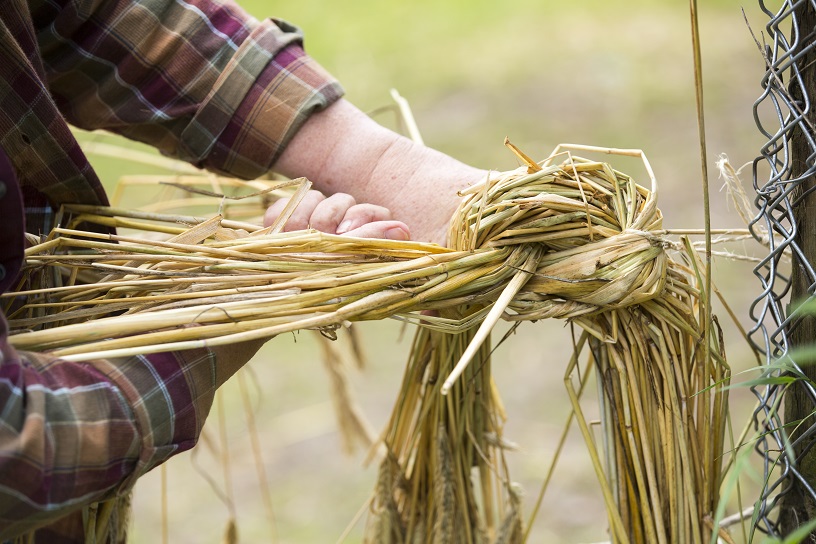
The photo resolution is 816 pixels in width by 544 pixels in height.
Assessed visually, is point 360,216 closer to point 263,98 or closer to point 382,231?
point 382,231

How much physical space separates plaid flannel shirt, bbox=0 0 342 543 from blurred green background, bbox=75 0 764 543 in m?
0.66

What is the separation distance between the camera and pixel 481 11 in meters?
3.74

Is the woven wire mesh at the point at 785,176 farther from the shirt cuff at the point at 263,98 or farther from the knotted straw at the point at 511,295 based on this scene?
the shirt cuff at the point at 263,98

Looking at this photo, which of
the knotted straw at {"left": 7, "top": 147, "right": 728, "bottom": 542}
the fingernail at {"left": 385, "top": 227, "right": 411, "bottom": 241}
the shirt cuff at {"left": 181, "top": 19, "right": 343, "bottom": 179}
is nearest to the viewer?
the knotted straw at {"left": 7, "top": 147, "right": 728, "bottom": 542}

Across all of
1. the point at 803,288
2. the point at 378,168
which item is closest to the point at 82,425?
the point at 378,168

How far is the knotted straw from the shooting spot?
0.61 metres

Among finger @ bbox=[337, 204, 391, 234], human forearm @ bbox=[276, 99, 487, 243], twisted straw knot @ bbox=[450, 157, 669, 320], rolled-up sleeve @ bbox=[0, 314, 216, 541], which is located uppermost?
human forearm @ bbox=[276, 99, 487, 243]

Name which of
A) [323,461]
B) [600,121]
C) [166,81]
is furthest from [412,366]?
[600,121]

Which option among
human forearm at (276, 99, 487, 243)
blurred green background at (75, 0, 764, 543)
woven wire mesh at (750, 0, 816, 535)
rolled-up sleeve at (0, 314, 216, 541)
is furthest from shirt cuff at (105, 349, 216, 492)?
blurred green background at (75, 0, 764, 543)

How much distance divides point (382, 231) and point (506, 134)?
2249mm

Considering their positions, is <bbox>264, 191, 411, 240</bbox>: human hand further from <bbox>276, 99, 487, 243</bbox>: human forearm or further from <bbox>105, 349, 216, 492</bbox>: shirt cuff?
<bbox>105, 349, 216, 492</bbox>: shirt cuff

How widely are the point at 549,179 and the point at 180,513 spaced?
1556 mm

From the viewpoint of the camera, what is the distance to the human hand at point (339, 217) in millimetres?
724

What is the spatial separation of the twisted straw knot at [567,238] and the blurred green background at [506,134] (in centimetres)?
84
